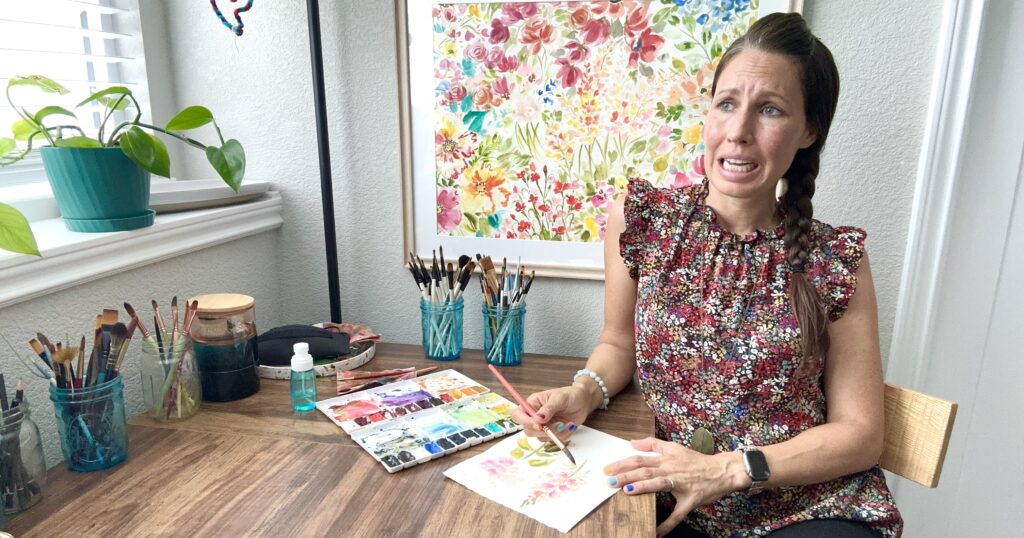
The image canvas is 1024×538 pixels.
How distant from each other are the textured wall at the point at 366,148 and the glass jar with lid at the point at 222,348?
0.44 meters

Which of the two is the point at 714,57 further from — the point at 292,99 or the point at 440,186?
the point at 292,99

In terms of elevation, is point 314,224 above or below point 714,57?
below

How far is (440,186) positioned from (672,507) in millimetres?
796

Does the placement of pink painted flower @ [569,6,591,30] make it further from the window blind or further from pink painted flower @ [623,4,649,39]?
the window blind

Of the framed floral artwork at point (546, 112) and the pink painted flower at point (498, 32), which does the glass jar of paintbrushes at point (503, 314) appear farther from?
the pink painted flower at point (498, 32)

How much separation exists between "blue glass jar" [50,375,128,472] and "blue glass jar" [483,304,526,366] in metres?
0.64

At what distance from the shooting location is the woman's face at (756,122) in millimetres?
960

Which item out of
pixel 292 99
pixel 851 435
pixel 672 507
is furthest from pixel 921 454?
pixel 292 99

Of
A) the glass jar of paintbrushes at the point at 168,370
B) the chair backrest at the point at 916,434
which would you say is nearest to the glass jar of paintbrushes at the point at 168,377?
the glass jar of paintbrushes at the point at 168,370

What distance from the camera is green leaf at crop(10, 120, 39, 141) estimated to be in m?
0.96

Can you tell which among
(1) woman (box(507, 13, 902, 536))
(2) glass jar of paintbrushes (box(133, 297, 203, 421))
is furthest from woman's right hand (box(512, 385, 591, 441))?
(2) glass jar of paintbrushes (box(133, 297, 203, 421))

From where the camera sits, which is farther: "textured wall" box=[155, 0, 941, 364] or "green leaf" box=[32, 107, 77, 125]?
"textured wall" box=[155, 0, 941, 364]

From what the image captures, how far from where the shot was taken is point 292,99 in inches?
54.9

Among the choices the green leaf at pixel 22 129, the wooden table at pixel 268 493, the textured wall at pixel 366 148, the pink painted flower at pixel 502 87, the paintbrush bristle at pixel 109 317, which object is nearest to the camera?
the wooden table at pixel 268 493
